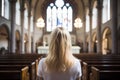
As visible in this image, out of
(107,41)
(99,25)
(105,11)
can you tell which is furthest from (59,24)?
(107,41)

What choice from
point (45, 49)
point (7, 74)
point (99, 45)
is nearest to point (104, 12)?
point (99, 45)

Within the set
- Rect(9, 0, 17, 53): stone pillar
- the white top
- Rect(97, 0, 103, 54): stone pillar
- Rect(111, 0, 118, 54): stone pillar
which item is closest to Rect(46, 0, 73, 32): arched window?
Rect(97, 0, 103, 54): stone pillar

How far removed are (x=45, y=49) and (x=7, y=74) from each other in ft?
88.8

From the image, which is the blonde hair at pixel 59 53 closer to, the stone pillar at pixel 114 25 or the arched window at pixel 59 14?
the stone pillar at pixel 114 25

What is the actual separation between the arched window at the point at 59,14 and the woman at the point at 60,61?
3923 centimetres

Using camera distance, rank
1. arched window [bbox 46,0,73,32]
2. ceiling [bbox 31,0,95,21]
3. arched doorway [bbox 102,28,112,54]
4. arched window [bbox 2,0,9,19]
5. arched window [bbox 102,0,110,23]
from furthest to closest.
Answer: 1. arched window [bbox 46,0,73,32]
2. ceiling [bbox 31,0,95,21]
3. arched doorway [bbox 102,28,112,54]
4. arched window [bbox 102,0,110,23]
5. arched window [bbox 2,0,9,19]

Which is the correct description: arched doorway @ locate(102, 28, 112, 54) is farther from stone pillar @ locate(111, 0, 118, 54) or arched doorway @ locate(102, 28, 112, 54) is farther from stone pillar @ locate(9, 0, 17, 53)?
stone pillar @ locate(9, 0, 17, 53)

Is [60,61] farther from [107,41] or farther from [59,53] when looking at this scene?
[107,41]

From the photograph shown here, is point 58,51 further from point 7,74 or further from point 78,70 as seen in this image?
point 7,74

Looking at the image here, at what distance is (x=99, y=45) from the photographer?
29.2 m

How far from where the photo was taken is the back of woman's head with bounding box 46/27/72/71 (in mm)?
2887

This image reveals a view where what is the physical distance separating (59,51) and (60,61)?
120mm

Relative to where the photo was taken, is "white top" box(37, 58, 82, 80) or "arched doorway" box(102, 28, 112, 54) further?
"arched doorway" box(102, 28, 112, 54)

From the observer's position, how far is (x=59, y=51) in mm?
2895
